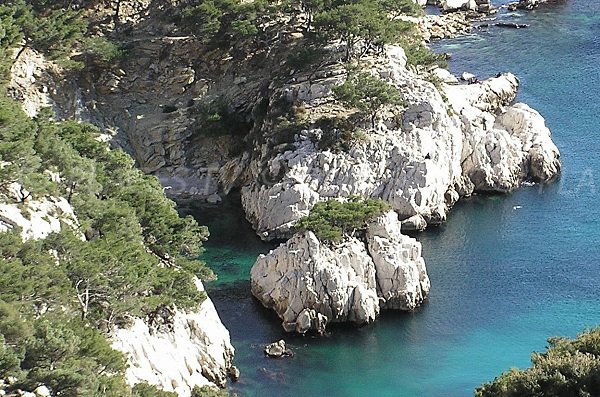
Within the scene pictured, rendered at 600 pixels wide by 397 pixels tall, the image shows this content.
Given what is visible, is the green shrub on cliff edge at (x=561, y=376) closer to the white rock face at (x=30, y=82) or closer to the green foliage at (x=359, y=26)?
the green foliage at (x=359, y=26)

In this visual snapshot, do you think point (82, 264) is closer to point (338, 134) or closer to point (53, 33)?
point (338, 134)

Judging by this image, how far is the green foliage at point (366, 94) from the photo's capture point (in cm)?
5297

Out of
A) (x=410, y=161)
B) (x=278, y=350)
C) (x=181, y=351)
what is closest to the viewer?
(x=181, y=351)

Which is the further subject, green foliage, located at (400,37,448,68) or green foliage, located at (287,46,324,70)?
green foliage, located at (400,37,448,68)

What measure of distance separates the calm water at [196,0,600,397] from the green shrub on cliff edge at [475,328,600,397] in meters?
9.50

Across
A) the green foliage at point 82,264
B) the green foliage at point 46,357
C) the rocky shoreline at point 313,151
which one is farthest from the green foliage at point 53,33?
the green foliage at point 46,357

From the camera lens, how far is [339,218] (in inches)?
1737

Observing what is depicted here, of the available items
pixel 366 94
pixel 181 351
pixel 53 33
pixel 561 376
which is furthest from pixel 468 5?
pixel 561 376

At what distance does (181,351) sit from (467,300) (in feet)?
49.7

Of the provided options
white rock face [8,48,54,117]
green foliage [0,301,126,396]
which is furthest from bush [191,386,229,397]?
white rock face [8,48,54,117]

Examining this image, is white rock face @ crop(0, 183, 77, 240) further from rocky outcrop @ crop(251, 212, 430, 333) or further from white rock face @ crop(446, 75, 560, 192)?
white rock face @ crop(446, 75, 560, 192)

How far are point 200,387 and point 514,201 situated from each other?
27052 mm

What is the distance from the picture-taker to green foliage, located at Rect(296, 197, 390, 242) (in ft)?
142

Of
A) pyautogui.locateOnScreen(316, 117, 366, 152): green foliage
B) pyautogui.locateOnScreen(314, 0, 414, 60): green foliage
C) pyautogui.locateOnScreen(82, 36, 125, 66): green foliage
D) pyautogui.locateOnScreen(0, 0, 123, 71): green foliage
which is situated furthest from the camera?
pyautogui.locateOnScreen(82, 36, 125, 66): green foliage
